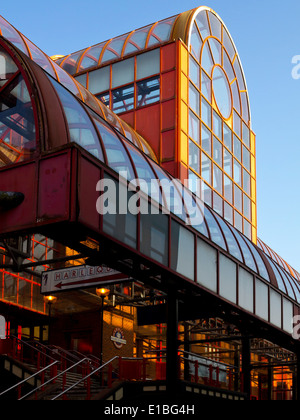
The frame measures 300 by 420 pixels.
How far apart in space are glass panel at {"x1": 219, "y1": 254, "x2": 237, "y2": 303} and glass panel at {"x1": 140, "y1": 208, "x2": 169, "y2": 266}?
3.91 meters

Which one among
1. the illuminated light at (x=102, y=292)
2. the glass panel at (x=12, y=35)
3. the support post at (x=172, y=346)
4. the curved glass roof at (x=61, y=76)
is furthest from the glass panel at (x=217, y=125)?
the support post at (x=172, y=346)

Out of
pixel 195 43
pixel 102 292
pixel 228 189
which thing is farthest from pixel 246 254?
pixel 195 43

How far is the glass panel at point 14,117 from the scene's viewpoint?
16078 mm

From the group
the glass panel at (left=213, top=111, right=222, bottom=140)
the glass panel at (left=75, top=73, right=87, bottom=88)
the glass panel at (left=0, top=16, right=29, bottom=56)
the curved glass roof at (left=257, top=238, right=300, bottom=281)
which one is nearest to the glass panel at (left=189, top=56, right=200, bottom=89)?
the glass panel at (left=213, top=111, right=222, bottom=140)

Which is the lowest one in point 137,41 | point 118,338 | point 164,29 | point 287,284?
point 118,338

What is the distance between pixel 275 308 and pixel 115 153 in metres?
11.9

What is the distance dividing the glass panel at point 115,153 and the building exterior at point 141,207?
61 mm

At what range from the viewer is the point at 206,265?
20.8 metres

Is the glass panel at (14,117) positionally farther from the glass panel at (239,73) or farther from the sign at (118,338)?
the glass panel at (239,73)

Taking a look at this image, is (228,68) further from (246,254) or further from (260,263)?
(246,254)

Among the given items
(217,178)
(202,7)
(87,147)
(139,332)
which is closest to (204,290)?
(87,147)

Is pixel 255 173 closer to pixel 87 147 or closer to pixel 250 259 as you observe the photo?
pixel 250 259

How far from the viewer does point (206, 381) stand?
2200cm

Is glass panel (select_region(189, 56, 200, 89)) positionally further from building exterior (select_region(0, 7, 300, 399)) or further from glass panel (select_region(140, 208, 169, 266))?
glass panel (select_region(140, 208, 169, 266))
